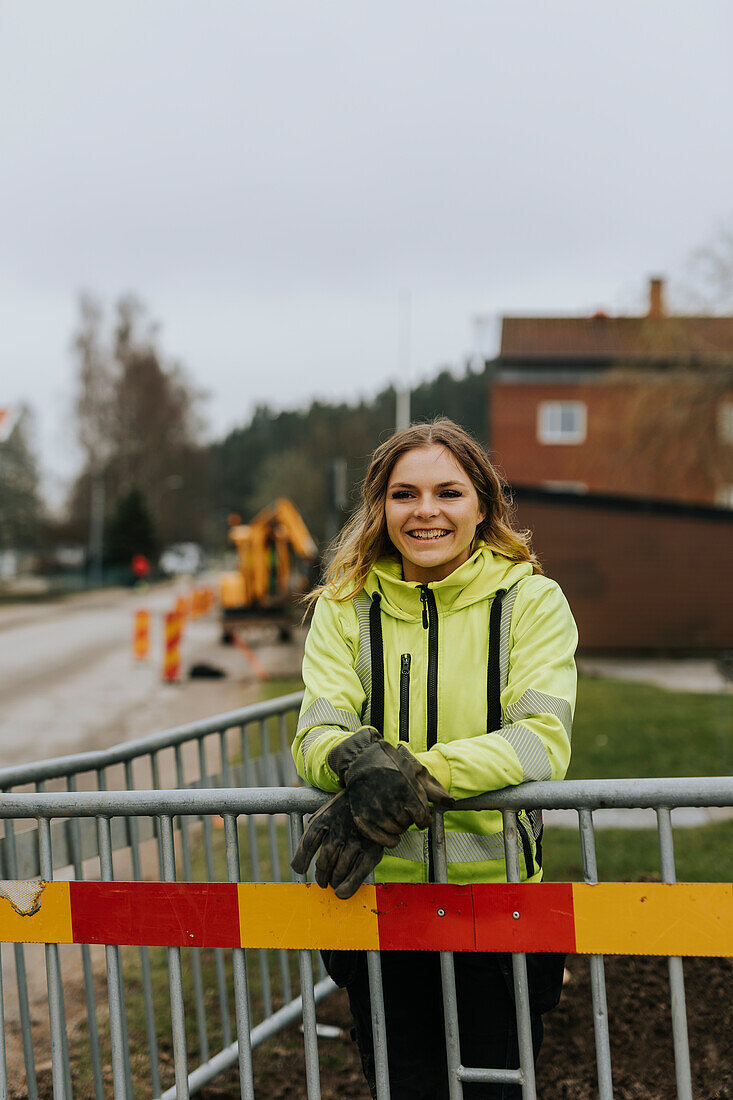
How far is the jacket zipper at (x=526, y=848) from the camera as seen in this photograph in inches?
85.4

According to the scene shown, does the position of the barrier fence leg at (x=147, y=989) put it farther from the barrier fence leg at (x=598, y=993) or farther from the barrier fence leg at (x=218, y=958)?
the barrier fence leg at (x=598, y=993)

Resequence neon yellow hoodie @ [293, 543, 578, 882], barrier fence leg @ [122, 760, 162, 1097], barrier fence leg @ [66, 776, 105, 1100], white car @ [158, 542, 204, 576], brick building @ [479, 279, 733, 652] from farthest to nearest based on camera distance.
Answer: white car @ [158, 542, 204, 576] < brick building @ [479, 279, 733, 652] < barrier fence leg @ [122, 760, 162, 1097] < barrier fence leg @ [66, 776, 105, 1100] < neon yellow hoodie @ [293, 543, 578, 882]

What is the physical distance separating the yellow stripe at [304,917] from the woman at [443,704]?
0.12 m

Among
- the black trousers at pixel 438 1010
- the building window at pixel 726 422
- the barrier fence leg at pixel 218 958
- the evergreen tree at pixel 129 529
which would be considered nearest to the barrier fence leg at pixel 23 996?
the barrier fence leg at pixel 218 958

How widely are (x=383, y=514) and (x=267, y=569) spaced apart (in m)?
18.5

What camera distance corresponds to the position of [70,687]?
14539mm

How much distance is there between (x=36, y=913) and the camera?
2.27 m

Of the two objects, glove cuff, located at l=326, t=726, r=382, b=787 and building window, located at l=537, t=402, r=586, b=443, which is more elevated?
building window, located at l=537, t=402, r=586, b=443

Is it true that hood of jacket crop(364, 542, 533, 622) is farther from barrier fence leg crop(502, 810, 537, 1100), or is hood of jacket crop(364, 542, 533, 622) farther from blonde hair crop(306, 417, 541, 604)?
barrier fence leg crop(502, 810, 537, 1100)

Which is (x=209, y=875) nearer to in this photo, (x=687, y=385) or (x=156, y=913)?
(x=156, y=913)

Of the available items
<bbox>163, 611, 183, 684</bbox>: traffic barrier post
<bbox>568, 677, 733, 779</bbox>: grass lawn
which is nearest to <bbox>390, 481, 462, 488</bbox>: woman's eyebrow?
<bbox>568, 677, 733, 779</bbox>: grass lawn

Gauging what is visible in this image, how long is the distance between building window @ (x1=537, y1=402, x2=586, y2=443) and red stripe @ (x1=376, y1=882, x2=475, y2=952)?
30759 millimetres

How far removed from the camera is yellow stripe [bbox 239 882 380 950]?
2.09 metres

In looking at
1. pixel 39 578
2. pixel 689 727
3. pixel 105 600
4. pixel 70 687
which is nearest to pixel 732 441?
pixel 689 727
